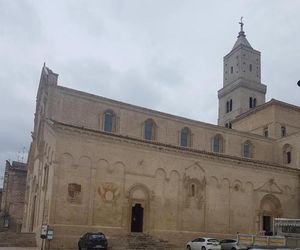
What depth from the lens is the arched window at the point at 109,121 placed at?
4450 centimetres

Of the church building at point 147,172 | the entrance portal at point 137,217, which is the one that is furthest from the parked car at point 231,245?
the entrance portal at point 137,217

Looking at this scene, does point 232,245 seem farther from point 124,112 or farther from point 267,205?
point 124,112

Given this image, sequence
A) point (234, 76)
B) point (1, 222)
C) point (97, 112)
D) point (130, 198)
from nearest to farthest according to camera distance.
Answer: point (130, 198) → point (97, 112) → point (1, 222) → point (234, 76)

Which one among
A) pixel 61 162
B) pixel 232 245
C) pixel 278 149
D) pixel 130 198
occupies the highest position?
pixel 278 149

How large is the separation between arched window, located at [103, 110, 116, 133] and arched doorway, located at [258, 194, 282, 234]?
57.9 ft

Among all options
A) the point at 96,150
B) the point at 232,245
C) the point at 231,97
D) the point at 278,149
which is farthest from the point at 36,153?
the point at 231,97

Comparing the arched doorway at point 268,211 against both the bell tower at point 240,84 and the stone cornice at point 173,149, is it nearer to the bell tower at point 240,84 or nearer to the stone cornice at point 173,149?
the stone cornice at point 173,149

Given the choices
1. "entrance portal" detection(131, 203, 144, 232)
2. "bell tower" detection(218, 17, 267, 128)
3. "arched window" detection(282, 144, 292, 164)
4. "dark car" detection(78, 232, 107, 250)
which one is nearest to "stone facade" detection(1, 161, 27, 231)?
"entrance portal" detection(131, 203, 144, 232)

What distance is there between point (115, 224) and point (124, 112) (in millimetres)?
12727

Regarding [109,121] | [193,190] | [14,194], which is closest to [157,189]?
[193,190]

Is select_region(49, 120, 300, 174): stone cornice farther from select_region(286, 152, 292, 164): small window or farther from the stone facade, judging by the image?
the stone facade

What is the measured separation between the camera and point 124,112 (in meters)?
45.7

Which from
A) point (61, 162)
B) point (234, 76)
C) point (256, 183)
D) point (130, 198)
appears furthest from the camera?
point (234, 76)

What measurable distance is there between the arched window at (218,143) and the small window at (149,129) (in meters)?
8.10
